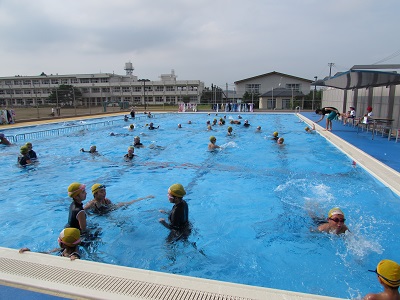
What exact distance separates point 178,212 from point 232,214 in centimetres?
205

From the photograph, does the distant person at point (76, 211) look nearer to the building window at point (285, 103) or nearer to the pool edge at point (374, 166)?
the pool edge at point (374, 166)

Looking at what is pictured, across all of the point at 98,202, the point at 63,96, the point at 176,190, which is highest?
the point at 63,96

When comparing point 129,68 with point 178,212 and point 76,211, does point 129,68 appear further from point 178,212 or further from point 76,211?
point 178,212

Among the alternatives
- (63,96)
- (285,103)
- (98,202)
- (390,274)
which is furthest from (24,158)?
(285,103)

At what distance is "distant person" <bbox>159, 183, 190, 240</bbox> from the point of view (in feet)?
14.1

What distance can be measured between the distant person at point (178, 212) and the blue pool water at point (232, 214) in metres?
0.25

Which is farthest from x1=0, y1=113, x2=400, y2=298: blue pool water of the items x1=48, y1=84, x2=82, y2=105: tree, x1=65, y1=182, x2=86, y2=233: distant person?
x1=48, y1=84, x2=82, y2=105: tree

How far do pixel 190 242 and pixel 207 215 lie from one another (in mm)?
1345

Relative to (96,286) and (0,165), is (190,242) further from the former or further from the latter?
(0,165)

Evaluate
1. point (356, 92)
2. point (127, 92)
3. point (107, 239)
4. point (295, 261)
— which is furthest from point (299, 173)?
point (127, 92)

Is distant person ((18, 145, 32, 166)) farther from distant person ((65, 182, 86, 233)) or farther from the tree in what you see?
the tree

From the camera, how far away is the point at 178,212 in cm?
434

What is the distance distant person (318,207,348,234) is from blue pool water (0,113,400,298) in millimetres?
146

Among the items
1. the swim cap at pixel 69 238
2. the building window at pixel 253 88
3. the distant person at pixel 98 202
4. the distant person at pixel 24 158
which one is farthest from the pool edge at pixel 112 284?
the building window at pixel 253 88
